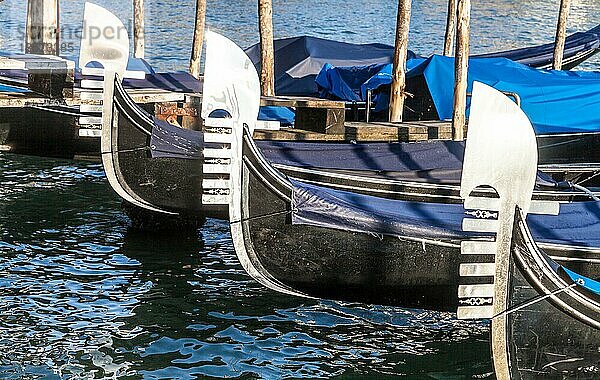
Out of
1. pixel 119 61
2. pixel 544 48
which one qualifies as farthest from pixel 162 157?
pixel 544 48

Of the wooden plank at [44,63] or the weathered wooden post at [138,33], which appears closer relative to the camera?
the wooden plank at [44,63]

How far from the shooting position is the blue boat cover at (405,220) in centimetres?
577

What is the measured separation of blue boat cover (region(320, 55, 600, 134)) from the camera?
9.12 m

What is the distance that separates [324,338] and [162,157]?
2.07 m

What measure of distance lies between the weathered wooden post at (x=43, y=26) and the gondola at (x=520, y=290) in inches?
262

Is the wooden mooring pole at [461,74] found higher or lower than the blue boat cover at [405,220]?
higher

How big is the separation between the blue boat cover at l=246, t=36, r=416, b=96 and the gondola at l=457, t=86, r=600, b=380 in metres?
6.83

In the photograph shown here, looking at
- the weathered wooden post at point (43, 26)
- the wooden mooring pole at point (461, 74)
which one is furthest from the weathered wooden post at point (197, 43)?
the wooden mooring pole at point (461, 74)

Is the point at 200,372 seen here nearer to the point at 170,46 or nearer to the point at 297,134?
the point at 297,134

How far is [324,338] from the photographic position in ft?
20.2

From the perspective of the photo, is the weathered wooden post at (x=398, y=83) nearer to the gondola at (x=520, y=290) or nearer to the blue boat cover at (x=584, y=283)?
the blue boat cover at (x=584, y=283)

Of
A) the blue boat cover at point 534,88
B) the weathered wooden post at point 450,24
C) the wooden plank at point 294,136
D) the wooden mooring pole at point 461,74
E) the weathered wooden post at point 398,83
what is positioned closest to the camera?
the wooden mooring pole at point 461,74

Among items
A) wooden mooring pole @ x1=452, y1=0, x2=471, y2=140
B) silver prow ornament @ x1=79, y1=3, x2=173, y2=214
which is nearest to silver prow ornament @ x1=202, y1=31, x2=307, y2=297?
silver prow ornament @ x1=79, y1=3, x2=173, y2=214

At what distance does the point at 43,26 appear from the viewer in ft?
33.5
